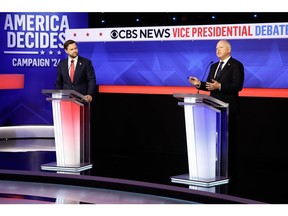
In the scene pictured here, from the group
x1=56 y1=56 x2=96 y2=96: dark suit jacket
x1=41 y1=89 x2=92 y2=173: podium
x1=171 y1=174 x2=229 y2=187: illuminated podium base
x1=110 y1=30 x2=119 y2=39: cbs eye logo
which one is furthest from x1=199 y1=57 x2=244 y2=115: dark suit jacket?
x1=110 y1=30 x2=119 y2=39: cbs eye logo

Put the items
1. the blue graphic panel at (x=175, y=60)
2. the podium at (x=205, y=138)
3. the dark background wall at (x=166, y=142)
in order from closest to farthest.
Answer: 1. the podium at (x=205, y=138)
2. the dark background wall at (x=166, y=142)
3. the blue graphic panel at (x=175, y=60)

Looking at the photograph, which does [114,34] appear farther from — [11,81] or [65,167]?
[65,167]

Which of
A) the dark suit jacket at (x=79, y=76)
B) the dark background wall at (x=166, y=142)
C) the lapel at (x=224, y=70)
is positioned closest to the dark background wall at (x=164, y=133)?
the dark background wall at (x=166, y=142)

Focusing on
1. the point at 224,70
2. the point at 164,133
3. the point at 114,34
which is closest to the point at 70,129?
the point at 224,70

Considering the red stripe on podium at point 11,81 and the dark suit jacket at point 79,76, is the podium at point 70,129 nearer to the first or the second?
the dark suit jacket at point 79,76

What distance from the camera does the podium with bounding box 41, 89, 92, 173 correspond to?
617 centimetres

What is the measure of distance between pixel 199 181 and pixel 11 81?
4204mm

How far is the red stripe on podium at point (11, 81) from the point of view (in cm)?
888

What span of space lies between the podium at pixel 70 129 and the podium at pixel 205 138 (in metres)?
1.10

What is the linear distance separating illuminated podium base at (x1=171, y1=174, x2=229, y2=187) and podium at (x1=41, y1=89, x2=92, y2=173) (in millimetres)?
1081
